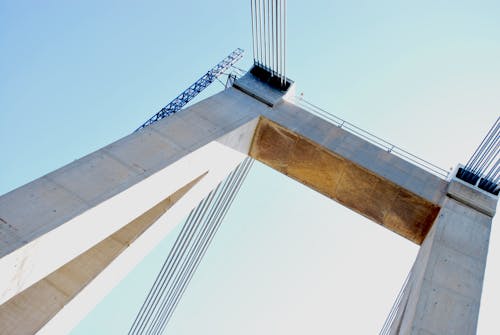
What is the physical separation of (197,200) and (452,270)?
19.2 feet

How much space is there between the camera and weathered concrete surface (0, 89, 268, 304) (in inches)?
288

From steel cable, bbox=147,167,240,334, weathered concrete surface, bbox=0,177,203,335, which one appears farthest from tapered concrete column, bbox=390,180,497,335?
steel cable, bbox=147,167,240,334

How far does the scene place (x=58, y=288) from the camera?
9.66 meters

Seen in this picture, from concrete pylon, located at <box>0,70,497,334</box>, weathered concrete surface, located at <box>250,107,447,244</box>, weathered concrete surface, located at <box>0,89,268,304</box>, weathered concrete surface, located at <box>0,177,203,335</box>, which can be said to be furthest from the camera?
weathered concrete surface, located at <box>250,107,447,244</box>

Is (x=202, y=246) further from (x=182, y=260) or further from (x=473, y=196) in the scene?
(x=473, y=196)

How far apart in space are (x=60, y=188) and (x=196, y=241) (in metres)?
12.1

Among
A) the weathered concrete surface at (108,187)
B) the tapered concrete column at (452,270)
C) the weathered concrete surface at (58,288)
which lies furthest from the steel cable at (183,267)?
the tapered concrete column at (452,270)

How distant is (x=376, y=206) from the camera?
12984mm

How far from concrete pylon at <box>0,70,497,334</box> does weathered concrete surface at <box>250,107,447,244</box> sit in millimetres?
29

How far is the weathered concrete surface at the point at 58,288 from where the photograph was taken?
30.2 feet

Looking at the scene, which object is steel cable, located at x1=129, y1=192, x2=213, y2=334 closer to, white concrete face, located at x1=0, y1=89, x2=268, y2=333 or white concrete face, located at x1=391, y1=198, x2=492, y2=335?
white concrete face, located at x1=0, y1=89, x2=268, y2=333

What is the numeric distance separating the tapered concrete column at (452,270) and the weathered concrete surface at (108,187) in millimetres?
5083

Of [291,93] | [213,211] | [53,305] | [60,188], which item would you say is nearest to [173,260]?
[213,211]

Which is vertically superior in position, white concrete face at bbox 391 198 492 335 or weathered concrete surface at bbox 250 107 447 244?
weathered concrete surface at bbox 250 107 447 244
